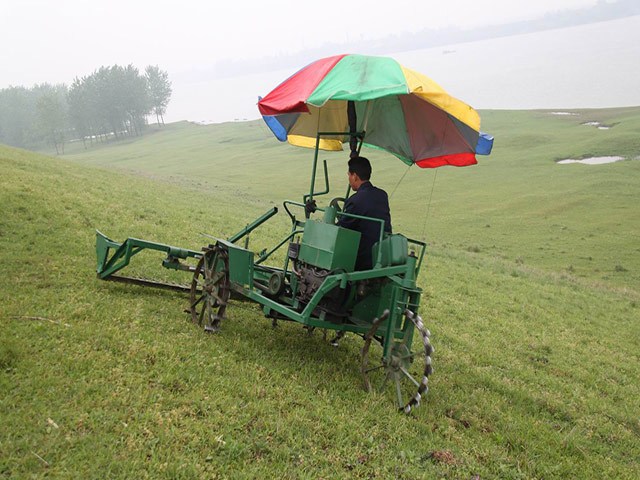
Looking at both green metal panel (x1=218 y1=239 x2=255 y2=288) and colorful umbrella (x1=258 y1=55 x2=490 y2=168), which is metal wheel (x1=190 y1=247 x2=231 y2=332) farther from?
colorful umbrella (x1=258 y1=55 x2=490 y2=168)

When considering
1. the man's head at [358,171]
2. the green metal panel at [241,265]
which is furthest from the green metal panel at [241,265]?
the man's head at [358,171]

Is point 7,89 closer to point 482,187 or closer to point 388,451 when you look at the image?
point 482,187

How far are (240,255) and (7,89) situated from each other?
16630cm

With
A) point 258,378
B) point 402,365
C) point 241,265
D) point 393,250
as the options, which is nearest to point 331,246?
point 393,250

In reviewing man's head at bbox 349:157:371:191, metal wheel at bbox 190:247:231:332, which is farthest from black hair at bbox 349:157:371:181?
metal wheel at bbox 190:247:231:332

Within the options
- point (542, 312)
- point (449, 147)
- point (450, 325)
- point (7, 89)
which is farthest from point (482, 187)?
point (7, 89)

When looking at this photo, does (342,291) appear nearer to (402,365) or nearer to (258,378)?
(402,365)

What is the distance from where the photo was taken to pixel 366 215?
689cm

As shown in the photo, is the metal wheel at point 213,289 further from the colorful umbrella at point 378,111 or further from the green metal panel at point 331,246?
the colorful umbrella at point 378,111

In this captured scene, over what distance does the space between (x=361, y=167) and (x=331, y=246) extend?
49.5 inches

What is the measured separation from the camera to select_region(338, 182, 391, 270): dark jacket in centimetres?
688

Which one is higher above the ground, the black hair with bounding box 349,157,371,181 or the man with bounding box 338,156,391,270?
the black hair with bounding box 349,157,371,181

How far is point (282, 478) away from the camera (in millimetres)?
4715

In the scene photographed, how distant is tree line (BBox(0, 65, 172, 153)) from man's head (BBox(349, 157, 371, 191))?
368 feet
